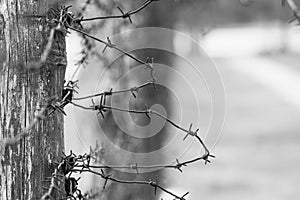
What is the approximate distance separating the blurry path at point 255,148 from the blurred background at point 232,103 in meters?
0.01

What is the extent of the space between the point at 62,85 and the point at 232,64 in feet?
93.6

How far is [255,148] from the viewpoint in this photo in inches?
521

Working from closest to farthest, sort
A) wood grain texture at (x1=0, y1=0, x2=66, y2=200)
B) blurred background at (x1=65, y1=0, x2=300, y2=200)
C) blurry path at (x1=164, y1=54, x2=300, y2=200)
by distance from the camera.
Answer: wood grain texture at (x1=0, y1=0, x2=66, y2=200) < blurred background at (x1=65, y1=0, x2=300, y2=200) < blurry path at (x1=164, y1=54, x2=300, y2=200)

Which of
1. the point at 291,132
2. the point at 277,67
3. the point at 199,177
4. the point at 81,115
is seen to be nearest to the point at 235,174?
the point at 199,177

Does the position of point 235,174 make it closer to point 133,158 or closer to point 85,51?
point 133,158

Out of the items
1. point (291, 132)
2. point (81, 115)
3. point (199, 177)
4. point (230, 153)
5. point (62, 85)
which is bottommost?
point (62, 85)

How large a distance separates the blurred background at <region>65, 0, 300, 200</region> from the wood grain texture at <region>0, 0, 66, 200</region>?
0.50m

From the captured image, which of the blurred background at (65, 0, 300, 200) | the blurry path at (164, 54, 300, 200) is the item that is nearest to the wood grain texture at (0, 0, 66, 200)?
the blurred background at (65, 0, 300, 200)

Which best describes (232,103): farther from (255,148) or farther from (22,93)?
(22,93)

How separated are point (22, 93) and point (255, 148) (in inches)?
470

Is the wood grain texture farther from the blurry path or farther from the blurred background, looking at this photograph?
the blurry path

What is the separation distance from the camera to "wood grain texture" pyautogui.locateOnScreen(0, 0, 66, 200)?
157cm

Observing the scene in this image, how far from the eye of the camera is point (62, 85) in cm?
167

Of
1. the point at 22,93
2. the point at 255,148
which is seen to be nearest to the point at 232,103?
the point at 255,148
